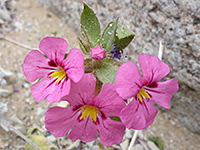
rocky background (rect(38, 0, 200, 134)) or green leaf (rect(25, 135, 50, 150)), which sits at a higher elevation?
rocky background (rect(38, 0, 200, 134))

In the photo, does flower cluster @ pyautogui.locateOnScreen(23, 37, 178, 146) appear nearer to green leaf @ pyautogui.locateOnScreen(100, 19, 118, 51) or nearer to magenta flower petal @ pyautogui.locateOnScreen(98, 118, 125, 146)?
magenta flower petal @ pyautogui.locateOnScreen(98, 118, 125, 146)

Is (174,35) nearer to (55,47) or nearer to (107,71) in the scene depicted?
(107,71)

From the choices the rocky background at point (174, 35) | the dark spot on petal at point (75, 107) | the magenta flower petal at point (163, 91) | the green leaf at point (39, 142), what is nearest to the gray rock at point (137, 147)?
the rocky background at point (174, 35)

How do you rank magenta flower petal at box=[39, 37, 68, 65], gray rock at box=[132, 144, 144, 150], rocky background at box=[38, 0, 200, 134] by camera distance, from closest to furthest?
magenta flower petal at box=[39, 37, 68, 65] < rocky background at box=[38, 0, 200, 134] < gray rock at box=[132, 144, 144, 150]

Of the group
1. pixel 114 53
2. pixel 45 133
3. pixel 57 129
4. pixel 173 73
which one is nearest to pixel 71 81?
pixel 57 129

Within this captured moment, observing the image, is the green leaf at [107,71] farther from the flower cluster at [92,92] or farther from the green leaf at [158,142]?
the green leaf at [158,142]

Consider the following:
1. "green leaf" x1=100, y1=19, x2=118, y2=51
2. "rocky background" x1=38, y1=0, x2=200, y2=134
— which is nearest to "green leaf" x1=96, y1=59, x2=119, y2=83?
"green leaf" x1=100, y1=19, x2=118, y2=51

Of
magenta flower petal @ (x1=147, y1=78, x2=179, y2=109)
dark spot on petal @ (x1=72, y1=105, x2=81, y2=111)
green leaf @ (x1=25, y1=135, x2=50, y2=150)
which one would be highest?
dark spot on petal @ (x1=72, y1=105, x2=81, y2=111)
